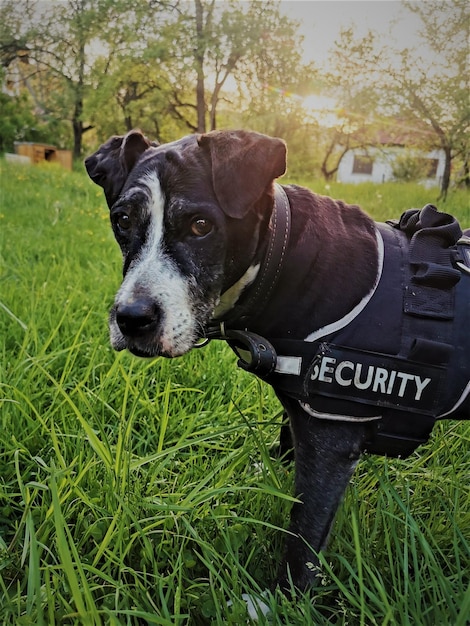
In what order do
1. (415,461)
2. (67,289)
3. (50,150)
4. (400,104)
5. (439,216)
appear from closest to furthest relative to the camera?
1. (439,216)
2. (415,461)
3. (67,289)
4. (400,104)
5. (50,150)

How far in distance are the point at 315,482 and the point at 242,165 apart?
3.07 feet

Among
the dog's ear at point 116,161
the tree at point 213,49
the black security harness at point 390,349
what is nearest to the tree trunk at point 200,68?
the tree at point 213,49

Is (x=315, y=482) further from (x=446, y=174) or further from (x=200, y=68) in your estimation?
(x=446, y=174)

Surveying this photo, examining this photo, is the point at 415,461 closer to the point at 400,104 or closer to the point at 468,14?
the point at 468,14

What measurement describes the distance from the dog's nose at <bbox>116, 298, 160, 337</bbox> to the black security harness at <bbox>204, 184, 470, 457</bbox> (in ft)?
0.93

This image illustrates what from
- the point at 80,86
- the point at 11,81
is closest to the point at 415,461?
the point at 80,86

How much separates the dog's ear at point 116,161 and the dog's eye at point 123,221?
6.2 inches

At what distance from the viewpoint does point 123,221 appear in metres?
1.52

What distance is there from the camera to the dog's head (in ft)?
4.49

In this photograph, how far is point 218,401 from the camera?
2.21 metres

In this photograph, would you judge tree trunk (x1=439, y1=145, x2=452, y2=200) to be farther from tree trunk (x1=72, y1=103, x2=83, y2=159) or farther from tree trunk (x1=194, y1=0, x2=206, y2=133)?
tree trunk (x1=72, y1=103, x2=83, y2=159)

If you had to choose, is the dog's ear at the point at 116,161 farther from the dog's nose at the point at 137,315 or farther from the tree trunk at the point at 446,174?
the tree trunk at the point at 446,174

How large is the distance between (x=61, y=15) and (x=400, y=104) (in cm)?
397

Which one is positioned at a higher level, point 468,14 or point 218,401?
point 468,14
